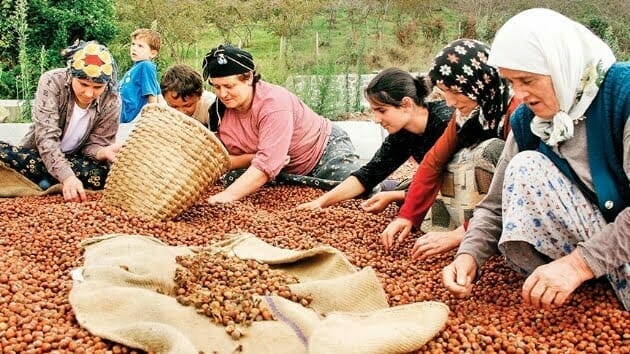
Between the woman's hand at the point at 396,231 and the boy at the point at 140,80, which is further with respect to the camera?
the boy at the point at 140,80

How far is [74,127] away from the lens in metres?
4.73

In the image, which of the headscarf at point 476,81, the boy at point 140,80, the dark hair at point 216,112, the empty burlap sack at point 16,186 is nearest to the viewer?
the headscarf at point 476,81

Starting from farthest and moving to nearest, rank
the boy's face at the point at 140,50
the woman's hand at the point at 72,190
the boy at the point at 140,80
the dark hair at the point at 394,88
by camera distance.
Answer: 1. the boy's face at the point at 140,50
2. the boy at the point at 140,80
3. the woman's hand at the point at 72,190
4. the dark hair at the point at 394,88

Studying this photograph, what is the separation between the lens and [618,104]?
2.36 m

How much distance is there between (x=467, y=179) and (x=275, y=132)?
60.1 inches

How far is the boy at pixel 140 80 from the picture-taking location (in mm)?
6000

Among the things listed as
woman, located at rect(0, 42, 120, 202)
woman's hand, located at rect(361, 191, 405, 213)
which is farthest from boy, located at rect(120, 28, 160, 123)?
woman's hand, located at rect(361, 191, 405, 213)

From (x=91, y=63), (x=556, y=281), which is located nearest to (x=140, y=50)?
(x=91, y=63)

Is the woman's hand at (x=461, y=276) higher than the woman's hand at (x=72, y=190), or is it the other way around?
the woman's hand at (x=461, y=276)

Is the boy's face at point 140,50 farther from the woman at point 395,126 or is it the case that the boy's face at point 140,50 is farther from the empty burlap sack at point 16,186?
the woman at point 395,126

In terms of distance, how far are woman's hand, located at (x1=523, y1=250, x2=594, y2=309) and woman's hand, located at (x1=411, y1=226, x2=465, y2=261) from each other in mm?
835

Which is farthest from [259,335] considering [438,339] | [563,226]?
[563,226]

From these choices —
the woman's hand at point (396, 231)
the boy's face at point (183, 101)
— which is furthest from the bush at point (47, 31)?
the woman's hand at point (396, 231)

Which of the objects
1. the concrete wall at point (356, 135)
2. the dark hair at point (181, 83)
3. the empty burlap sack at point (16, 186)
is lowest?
the concrete wall at point (356, 135)
